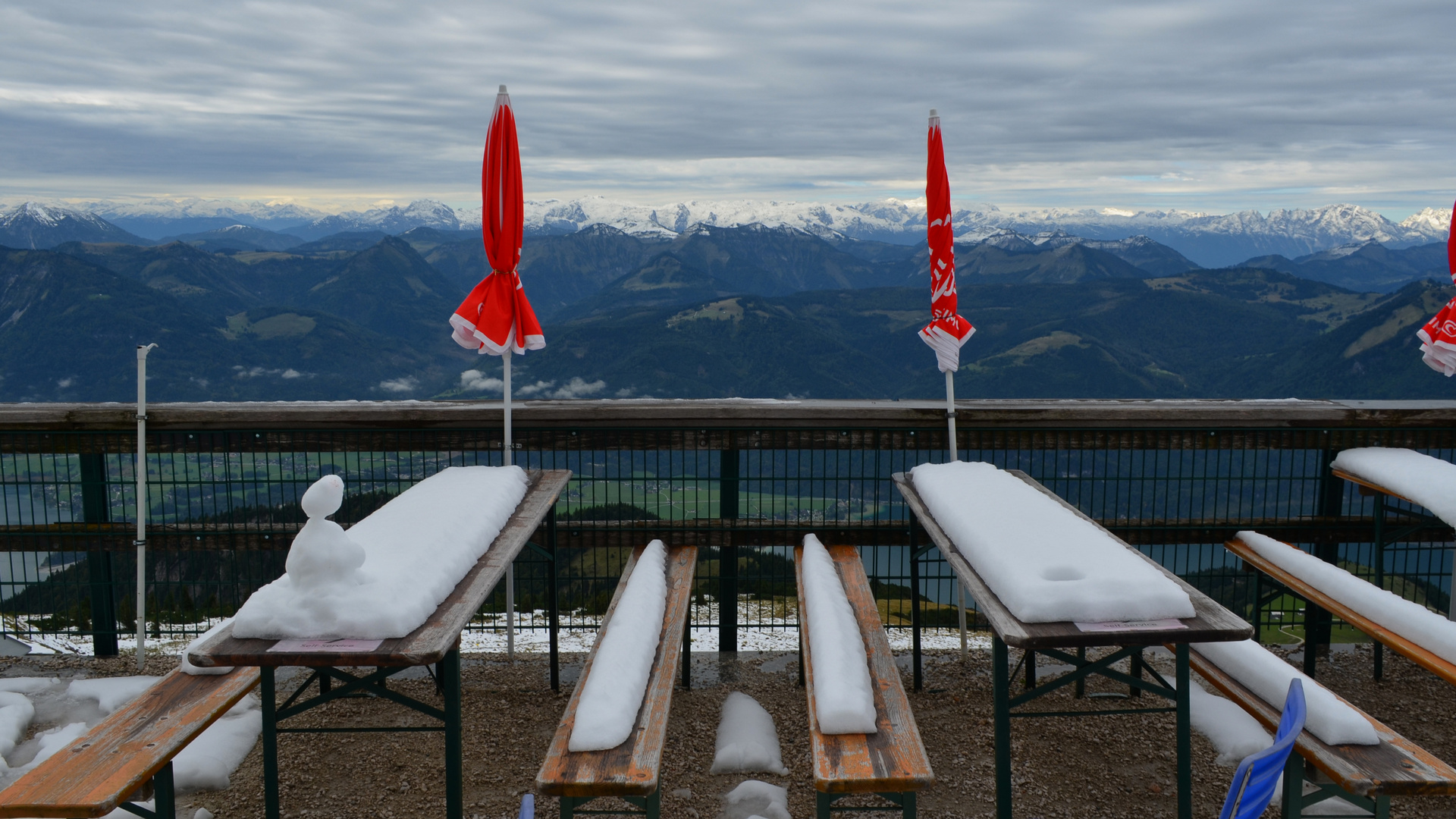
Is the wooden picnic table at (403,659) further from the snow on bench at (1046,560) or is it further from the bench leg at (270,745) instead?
the snow on bench at (1046,560)

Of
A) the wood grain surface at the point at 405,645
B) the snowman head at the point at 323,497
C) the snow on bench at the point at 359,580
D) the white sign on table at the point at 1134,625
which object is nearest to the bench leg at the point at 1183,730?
the white sign on table at the point at 1134,625

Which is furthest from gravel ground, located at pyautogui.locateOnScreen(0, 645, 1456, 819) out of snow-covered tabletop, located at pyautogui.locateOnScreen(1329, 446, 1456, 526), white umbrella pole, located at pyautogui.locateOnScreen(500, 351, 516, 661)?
snow-covered tabletop, located at pyautogui.locateOnScreen(1329, 446, 1456, 526)

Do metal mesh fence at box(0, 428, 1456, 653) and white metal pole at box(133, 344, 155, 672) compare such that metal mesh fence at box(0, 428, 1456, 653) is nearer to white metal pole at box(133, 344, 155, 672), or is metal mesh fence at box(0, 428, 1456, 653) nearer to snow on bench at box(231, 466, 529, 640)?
white metal pole at box(133, 344, 155, 672)

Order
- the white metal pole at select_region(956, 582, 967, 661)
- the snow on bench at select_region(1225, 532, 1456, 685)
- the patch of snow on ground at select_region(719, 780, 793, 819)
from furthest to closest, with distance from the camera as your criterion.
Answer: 1. the white metal pole at select_region(956, 582, 967, 661)
2. the patch of snow on ground at select_region(719, 780, 793, 819)
3. the snow on bench at select_region(1225, 532, 1456, 685)

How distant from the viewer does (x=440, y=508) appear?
420 centimetres

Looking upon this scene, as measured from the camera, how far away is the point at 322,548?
315 centimetres

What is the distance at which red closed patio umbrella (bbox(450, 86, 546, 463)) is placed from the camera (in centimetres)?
544

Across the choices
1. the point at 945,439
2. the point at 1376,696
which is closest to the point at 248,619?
the point at 945,439

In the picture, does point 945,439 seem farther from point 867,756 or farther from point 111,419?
point 111,419

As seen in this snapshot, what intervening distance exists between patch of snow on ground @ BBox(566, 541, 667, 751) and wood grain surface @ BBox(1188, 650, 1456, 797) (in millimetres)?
2220

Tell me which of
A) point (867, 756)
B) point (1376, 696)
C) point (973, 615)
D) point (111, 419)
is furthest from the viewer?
point (973, 615)

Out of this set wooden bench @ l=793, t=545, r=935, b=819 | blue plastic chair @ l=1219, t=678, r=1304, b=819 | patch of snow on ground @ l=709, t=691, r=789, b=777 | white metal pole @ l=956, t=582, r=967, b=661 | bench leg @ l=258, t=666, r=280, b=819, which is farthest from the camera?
white metal pole @ l=956, t=582, r=967, b=661

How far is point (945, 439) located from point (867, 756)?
305 cm

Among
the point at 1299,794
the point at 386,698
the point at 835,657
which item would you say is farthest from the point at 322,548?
the point at 1299,794
